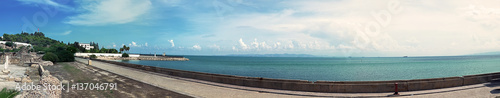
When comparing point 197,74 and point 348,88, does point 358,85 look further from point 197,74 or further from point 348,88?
point 197,74

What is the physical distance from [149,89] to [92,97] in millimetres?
2827

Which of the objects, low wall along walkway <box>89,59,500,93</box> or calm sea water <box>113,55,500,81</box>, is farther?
calm sea water <box>113,55,500,81</box>

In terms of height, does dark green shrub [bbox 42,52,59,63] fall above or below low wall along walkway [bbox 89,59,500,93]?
above

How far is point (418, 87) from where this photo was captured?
1394 cm

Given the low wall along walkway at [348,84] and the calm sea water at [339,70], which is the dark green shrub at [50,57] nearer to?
the calm sea water at [339,70]

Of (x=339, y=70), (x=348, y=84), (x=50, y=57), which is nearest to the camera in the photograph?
(x=348, y=84)

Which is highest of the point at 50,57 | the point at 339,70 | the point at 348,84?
the point at 50,57

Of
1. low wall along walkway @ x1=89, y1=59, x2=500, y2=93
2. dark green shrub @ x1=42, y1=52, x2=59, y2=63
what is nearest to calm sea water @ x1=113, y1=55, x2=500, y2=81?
dark green shrub @ x1=42, y1=52, x2=59, y2=63

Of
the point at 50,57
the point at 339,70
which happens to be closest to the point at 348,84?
the point at 50,57

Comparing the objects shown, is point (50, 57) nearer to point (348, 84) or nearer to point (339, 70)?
point (348, 84)

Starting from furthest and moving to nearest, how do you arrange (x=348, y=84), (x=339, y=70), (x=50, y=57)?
(x=339, y=70) → (x=50, y=57) → (x=348, y=84)

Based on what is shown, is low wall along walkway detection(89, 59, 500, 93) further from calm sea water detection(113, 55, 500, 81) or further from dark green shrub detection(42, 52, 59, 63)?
dark green shrub detection(42, 52, 59, 63)

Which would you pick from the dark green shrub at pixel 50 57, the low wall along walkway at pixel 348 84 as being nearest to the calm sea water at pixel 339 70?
the dark green shrub at pixel 50 57

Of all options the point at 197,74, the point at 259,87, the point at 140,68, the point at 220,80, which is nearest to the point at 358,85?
the point at 259,87
